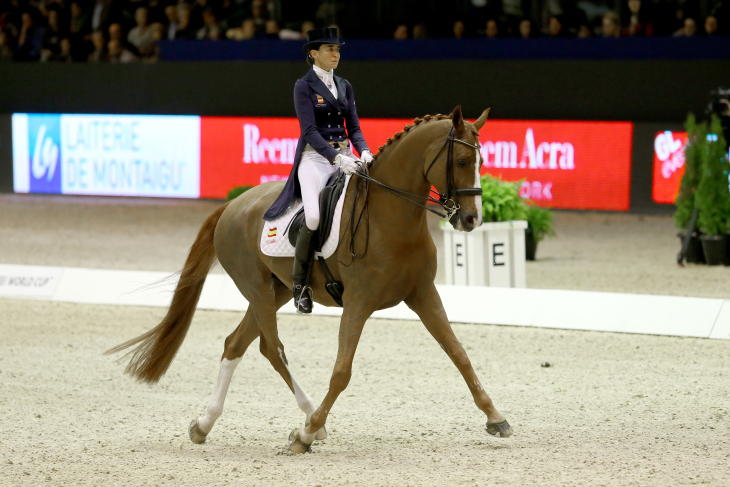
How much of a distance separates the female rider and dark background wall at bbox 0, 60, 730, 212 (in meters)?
9.18

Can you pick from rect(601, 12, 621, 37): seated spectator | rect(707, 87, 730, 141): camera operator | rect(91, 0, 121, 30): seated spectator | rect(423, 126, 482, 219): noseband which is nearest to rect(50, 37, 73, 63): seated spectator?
rect(91, 0, 121, 30): seated spectator

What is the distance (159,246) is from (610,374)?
22.5 feet

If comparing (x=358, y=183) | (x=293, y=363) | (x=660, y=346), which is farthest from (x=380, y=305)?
(x=660, y=346)

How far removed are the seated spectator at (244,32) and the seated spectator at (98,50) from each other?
257cm

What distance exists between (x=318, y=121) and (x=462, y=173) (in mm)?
869

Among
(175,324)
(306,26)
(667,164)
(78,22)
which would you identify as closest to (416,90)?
(306,26)

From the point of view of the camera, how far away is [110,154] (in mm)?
15250

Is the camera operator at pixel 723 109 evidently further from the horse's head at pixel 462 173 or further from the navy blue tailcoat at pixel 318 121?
the horse's head at pixel 462 173

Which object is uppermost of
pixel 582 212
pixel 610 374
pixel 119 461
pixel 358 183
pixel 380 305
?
pixel 358 183

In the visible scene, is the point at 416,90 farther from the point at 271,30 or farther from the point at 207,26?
the point at 207,26

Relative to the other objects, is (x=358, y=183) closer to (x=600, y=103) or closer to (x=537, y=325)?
(x=537, y=325)

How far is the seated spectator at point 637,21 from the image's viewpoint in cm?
1320

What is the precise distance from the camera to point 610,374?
5629 millimetres

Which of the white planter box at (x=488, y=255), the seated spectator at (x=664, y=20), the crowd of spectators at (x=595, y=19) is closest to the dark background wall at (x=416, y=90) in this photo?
the crowd of spectators at (x=595, y=19)
